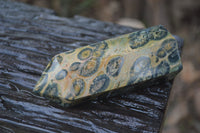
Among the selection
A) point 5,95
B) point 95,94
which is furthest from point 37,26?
point 95,94

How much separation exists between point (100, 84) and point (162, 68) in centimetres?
37

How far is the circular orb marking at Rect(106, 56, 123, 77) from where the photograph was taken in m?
1.21

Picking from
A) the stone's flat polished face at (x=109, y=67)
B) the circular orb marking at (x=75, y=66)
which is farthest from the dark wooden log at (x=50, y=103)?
the circular orb marking at (x=75, y=66)

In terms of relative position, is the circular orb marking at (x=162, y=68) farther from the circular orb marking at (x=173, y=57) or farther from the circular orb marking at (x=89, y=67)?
the circular orb marking at (x=89, y=67)

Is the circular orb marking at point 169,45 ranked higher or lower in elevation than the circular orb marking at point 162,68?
higher

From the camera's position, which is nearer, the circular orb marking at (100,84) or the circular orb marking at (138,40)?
the circular orb marking at (100,84)

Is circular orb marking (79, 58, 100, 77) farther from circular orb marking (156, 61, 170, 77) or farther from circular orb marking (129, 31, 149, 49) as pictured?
circular orb marking (156, 61, 170, 77)

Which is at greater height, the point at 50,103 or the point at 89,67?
the point at 89,67

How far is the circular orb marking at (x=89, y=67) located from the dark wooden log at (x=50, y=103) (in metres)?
0.18

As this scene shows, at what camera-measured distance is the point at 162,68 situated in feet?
3.98

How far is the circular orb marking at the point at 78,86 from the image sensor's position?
1162 mm

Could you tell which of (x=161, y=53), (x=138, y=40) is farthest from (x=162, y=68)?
(x=138, y=40)

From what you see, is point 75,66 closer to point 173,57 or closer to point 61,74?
point 61,74

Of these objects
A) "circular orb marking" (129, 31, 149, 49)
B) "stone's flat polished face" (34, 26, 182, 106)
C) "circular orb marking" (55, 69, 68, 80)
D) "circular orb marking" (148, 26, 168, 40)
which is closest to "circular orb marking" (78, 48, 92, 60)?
"stone's flat polished face" (34, 26, 182, 106)
